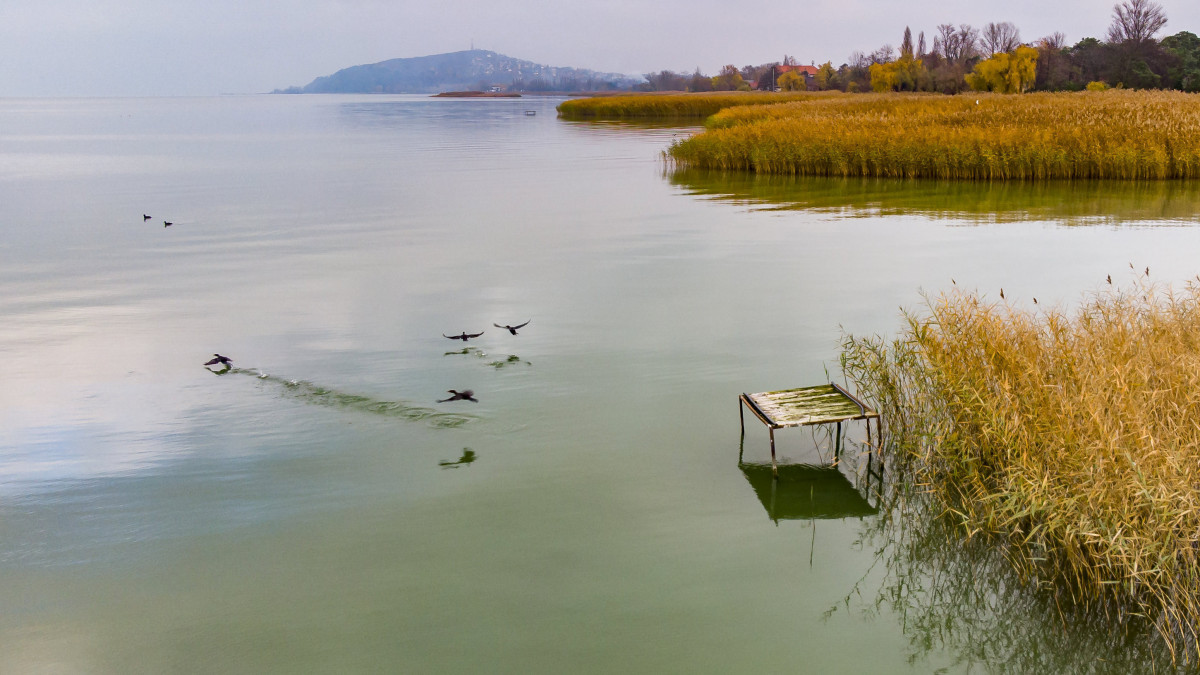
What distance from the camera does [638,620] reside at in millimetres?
5531

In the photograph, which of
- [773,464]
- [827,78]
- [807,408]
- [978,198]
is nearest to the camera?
[773,464]

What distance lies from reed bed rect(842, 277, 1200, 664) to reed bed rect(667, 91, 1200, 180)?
1801cm

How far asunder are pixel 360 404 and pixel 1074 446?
639 cm

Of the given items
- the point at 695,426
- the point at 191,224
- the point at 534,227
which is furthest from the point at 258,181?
the point at 695,426

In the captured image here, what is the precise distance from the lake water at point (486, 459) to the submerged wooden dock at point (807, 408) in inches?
20.6

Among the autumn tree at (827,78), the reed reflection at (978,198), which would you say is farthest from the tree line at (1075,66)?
the reed reflection at (978,198)

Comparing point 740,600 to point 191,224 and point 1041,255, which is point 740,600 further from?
point 191,224

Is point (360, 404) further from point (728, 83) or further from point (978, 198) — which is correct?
point (728, 83)

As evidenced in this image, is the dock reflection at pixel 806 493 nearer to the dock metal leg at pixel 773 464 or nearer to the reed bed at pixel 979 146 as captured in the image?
the dock metal leg at pixel 773 464

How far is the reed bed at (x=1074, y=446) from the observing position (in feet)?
16.4

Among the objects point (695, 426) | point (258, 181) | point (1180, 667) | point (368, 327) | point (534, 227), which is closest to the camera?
point (1180, 667)

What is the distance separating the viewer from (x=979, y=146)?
80.4ft

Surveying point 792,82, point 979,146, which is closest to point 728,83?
point 792,82

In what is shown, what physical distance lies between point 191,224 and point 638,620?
19.4 meters
